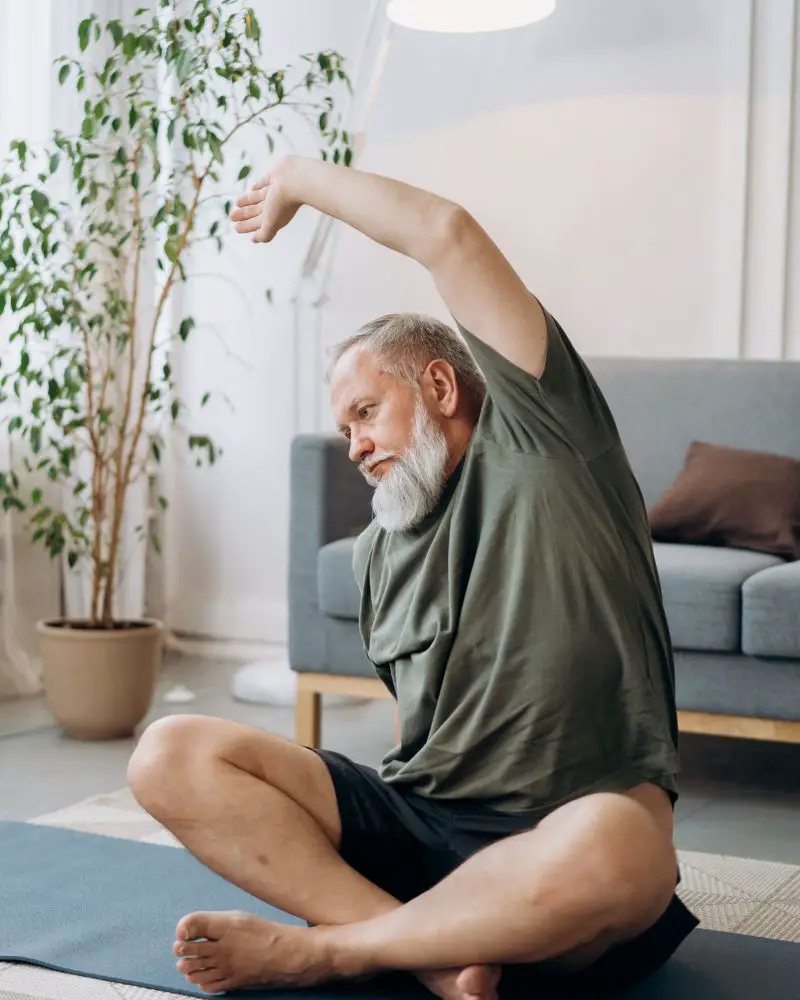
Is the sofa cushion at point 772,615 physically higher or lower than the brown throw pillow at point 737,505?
lower

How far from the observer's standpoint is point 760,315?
3906mm

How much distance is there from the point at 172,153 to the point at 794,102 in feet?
6.44

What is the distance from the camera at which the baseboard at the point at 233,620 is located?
4527 mm

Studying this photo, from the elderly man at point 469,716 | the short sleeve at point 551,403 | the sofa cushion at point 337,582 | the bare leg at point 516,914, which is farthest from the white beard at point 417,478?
the sofa cushion at point 337,582

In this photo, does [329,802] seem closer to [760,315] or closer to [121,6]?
[760,315]

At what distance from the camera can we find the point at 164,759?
171 cm

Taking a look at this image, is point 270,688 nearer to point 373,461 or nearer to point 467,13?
point 467,13

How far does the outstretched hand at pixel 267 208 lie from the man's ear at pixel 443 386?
0.26 m

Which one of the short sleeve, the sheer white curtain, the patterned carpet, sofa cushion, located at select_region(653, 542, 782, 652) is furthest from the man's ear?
the sheer white curtain

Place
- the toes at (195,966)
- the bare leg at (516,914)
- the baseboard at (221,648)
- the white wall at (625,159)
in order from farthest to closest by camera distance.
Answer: the baseboard at (221,648) < the white wall at (625,159) < the toes at (195,966) < the bare leg at (516,914)

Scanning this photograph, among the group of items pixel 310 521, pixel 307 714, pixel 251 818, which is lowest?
pixel 307 714

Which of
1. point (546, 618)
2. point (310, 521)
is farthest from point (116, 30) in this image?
point (546, 618)

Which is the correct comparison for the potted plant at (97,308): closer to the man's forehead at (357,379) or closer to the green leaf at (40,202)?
the green leaf at (40,202)

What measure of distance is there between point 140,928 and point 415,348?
90cm
